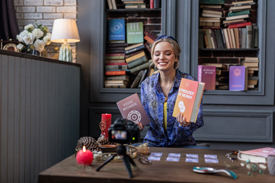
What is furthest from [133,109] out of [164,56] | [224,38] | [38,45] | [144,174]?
[224,38]

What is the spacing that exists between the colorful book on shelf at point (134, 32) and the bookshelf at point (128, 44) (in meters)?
0.01

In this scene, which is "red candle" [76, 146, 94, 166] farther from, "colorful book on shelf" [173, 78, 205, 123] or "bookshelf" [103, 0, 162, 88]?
"bookshelf" [103, 0, 162, 88]

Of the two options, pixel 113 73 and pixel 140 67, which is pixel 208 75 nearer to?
pixel 140 67

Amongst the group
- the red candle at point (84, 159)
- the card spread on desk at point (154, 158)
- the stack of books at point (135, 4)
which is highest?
the stack of books at point (135, 4)

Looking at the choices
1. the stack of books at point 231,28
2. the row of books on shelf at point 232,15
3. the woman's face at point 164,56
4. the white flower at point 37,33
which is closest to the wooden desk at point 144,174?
the woman's face at point 164,56

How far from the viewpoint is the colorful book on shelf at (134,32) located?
3.59 m

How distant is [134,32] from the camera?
3.60m

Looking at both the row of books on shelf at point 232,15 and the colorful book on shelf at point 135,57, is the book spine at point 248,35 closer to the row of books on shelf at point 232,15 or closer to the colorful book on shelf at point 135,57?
the row of books on shelf at point 232,15

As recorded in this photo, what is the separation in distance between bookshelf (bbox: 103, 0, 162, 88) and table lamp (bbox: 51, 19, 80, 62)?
0.46 metres

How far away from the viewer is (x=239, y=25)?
348 centimetres

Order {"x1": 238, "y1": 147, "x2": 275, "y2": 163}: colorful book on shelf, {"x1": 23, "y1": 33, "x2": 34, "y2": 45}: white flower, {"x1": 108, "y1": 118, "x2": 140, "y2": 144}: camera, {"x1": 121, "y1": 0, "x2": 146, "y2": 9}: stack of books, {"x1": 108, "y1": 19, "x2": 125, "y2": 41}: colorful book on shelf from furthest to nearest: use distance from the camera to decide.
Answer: {"x1": 108, "y1": 19, "x2": 125, "y2": 41}: colorful book on shelf
{"x1": 121, "y1": 0, "x2": 146, "y2": 9}: stack of books
{"x1": 23, "y1": 33, "x2": 34, "y2": 45}: white flower
{"x1": 238, "y1": 147, "x2": 275, "y2": 163}: colorful book on shelf
{"x1": 108, "y1": 118, "x2": 140, "y2": 144}: camera

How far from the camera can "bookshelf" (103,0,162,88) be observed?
3.54 meters

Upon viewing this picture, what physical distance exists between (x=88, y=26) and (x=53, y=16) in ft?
1.49

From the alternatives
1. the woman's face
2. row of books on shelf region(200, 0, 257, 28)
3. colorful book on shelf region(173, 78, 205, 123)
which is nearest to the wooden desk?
colorful book on shelf region(173, 78, 205, 123)
